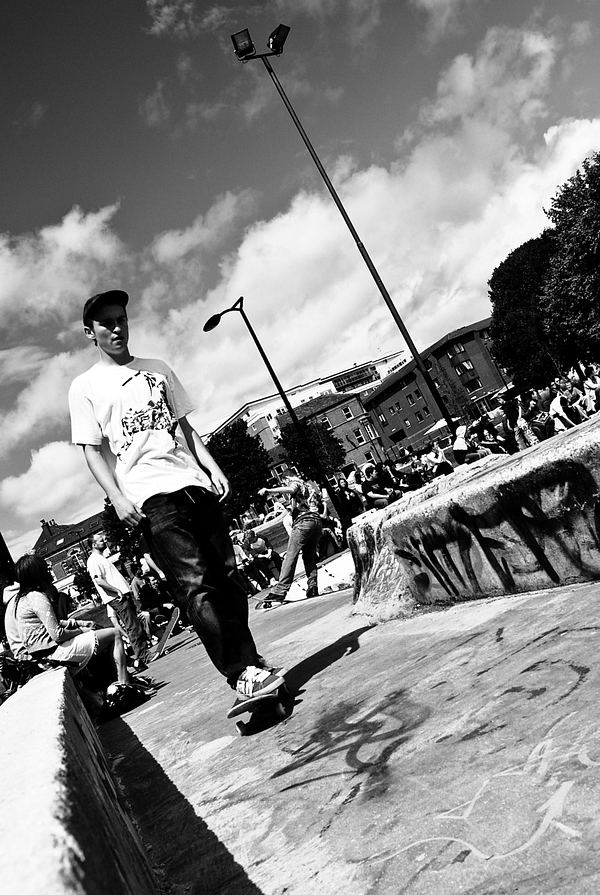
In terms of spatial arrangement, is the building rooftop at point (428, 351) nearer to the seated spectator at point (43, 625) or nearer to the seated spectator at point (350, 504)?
the seated spectator at point (350, 504)

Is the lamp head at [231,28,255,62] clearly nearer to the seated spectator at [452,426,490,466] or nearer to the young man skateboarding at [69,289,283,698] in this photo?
the seated spectator at [452,426,490,466]

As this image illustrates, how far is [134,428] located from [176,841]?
181 cm

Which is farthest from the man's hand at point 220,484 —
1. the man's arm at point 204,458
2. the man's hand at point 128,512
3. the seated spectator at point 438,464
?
the seated spectator at point 438,464

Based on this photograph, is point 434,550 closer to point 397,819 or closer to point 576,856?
point 397,819

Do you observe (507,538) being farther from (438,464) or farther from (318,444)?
(318,444)

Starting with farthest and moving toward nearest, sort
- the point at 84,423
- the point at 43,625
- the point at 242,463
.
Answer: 1. the point at 242,463
2. the point at 43,625
3. the point at 84,423

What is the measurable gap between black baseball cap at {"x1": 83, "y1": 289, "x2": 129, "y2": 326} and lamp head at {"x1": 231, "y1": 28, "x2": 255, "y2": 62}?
60.1 ft

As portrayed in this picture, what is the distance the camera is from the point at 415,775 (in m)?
1.65

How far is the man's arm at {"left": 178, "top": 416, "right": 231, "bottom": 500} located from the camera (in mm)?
3348

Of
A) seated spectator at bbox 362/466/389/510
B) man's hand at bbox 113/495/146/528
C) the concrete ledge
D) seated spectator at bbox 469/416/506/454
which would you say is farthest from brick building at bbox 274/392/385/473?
the concrete ledge

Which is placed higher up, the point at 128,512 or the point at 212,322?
the point at 212,322

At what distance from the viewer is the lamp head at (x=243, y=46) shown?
62.4 feet

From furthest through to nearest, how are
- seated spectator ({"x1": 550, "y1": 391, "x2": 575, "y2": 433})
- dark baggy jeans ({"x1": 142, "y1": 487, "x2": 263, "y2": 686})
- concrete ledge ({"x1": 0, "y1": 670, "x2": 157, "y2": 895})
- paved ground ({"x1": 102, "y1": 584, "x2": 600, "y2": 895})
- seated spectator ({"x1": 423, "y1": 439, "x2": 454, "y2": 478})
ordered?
seated spectator ({"x1": 423, "y1": 439, "x2": 454, "y2": 478}) → seated spectator ({"x1": 550, "y1": 391, "x2": 575, "y2": 433}) → dark baggy jeans ({"x1": 142, "y1": 487, "x2": 263, "y2": 686}) → paved ground ({"x1": 102, "y1": 584, "x2": 600, "y2": 895}) → concrete ledge ({"x1": 0, "y1": 670, "x2": 157, "y2": 895})

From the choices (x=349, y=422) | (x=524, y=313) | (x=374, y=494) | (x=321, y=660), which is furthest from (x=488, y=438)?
(x=349, y=422)
